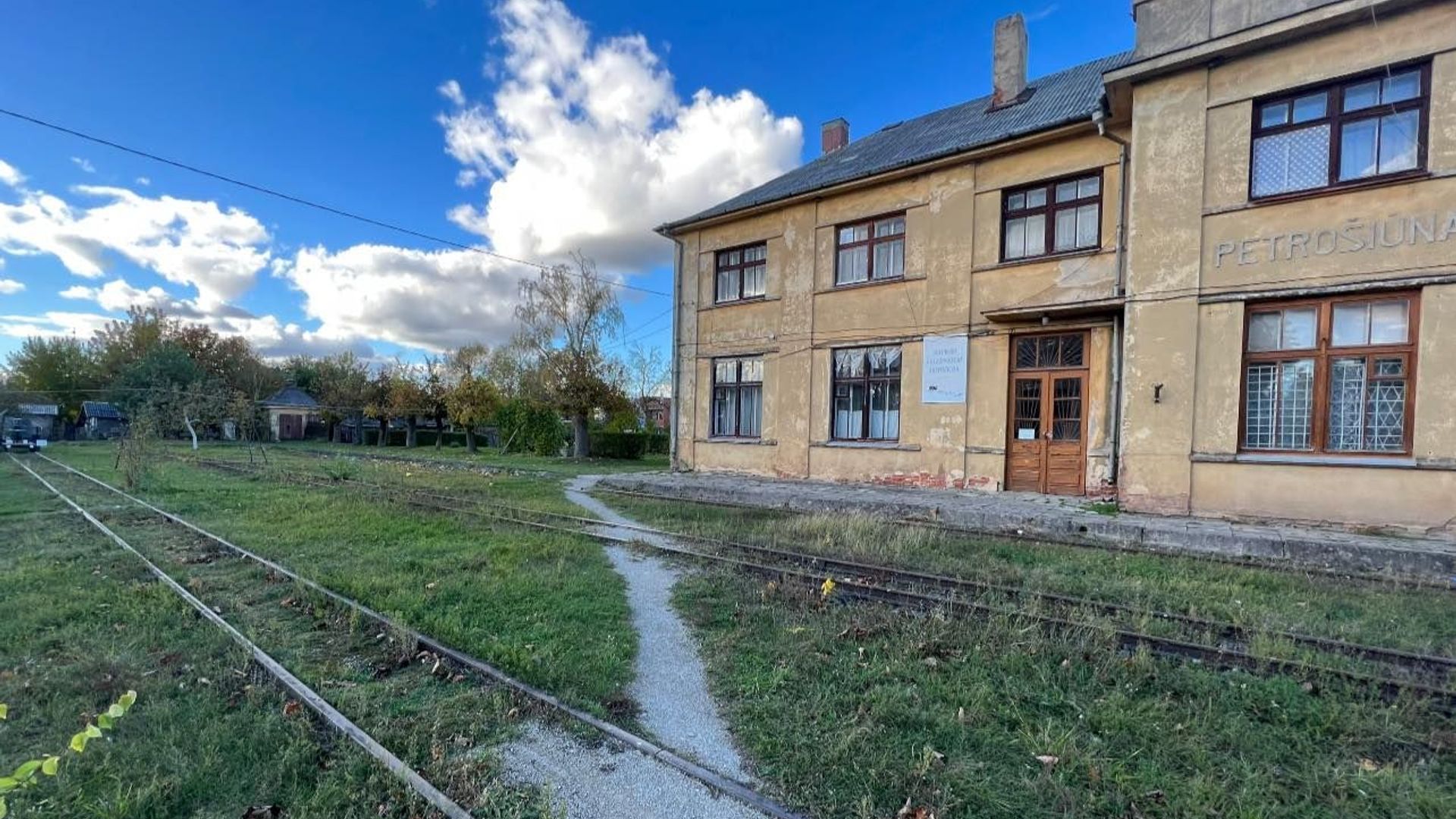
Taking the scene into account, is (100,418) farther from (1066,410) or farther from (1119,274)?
(1119,274)

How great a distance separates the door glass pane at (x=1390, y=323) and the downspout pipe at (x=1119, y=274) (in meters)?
3.21

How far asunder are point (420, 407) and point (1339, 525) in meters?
46.2

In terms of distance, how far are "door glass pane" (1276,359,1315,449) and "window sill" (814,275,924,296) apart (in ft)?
21.9

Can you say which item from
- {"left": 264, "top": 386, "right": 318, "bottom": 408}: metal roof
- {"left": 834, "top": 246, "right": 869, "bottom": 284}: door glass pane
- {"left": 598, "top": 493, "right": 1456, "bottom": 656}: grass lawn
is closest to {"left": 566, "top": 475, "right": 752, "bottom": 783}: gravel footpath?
{"left": 598, "top": 493, "right": 1456, "bottom": 656}: grass lawn

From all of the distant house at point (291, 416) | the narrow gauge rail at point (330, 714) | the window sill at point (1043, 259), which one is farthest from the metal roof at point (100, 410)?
the window sill at point (1043, 259)

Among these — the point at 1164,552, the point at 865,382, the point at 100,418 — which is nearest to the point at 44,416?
the point at 100,418

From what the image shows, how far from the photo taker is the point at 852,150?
754 inches

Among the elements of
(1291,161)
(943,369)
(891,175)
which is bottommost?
(943,369)

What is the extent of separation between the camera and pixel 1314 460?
9508 mm

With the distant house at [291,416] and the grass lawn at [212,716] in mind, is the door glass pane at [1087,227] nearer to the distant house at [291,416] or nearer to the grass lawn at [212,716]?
the grass lawn at [212,716]

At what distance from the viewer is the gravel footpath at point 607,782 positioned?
10.1 ft

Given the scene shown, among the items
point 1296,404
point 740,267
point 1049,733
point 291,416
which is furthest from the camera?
point 291,416

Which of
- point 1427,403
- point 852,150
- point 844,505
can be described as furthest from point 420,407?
point 1427,403

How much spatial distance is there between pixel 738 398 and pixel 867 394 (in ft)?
13.4
